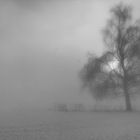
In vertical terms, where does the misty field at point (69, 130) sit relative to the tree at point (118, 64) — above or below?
below

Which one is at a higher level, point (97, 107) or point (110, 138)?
point (97, 107)

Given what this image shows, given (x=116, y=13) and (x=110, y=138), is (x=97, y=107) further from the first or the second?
(x=110, y=138)

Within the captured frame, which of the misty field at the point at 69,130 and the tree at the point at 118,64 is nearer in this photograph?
the misty field at the point at 69,130

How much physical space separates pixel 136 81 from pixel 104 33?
771 cm

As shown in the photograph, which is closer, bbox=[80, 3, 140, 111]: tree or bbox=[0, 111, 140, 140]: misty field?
bbox=[0, 111, 140, 140]: misty field

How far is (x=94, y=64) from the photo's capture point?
119ft

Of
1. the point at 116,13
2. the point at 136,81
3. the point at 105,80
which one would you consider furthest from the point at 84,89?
the point at 116,13

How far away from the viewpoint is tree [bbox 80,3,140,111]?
115ft

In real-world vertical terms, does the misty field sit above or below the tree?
below

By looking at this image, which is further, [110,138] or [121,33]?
[121,33]

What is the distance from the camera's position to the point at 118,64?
119 ft

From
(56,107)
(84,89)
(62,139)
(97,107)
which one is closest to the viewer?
(62,139)

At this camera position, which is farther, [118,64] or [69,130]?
[118,64]

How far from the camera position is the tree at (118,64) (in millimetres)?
35188
